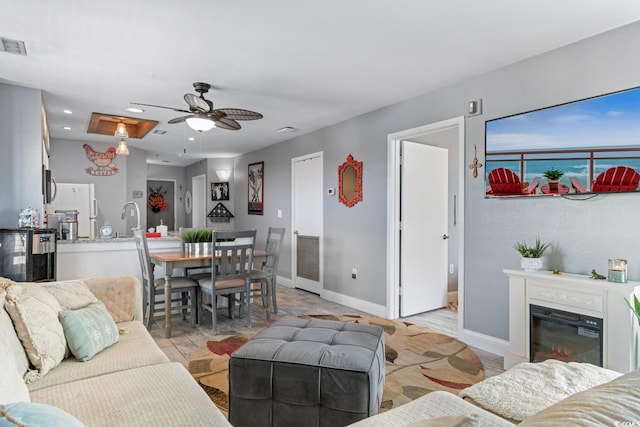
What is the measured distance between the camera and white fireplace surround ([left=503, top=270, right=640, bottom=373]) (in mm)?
2246

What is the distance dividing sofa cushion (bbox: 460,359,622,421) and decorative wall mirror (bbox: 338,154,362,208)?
333 centimetres

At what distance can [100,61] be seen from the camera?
10.1 feet

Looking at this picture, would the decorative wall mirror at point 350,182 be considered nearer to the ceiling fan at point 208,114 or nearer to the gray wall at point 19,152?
the ceiling fan at point 208,114

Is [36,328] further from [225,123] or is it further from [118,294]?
[225,123]

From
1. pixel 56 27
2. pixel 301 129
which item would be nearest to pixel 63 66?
pixel 56 27

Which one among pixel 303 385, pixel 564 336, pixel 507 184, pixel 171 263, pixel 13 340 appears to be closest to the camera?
pixel 13 340

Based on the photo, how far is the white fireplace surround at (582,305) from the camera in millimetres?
2246

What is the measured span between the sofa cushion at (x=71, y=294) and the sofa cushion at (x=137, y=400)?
0.62 meters

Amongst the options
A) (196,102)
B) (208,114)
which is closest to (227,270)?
(208,114)

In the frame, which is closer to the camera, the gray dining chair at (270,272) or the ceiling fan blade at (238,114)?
the ceiling fan blade at (238,114)

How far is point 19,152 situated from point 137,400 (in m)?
3.48

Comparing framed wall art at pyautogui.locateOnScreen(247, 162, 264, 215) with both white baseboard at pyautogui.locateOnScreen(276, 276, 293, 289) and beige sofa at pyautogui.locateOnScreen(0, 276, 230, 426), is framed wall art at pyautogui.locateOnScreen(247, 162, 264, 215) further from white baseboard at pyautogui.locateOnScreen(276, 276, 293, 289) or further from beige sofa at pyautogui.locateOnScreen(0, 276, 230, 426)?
beige sofa at pyautogui.locateOnScreen(0, 276, 230, 426)

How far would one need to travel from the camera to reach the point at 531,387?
4.90 ft

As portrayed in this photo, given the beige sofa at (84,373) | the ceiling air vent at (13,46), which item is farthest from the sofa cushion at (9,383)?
the ceiling air vent at (13,46)
